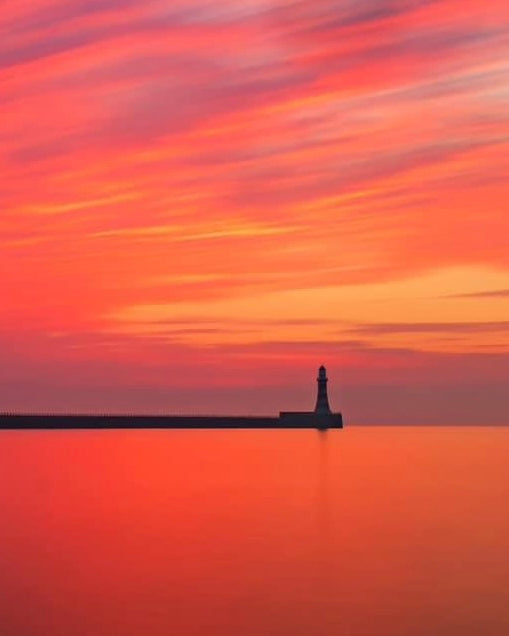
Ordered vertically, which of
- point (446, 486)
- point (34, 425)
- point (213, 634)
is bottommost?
point (213, 634)

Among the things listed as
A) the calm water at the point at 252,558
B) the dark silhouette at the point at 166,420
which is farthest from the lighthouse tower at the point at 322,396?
the calm water at the point at 252,558

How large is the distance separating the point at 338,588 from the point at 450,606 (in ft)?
8.56

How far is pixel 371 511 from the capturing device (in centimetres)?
3953

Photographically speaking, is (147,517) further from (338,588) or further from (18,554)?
(338,588)

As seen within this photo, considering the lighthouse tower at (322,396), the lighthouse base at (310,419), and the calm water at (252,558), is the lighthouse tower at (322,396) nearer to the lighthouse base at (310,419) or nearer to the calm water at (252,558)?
the lighthouse base at (310,419)

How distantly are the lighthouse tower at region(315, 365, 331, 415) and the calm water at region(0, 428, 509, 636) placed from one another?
52026 mm

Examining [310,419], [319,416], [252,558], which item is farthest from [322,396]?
[252,558]

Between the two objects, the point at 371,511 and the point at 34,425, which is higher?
the point at 34,425

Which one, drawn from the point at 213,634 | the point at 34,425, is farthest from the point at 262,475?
the point at 34,425

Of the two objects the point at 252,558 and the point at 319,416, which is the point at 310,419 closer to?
the point at 319,416

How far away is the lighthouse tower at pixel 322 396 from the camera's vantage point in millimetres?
105650

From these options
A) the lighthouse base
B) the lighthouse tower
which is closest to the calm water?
the lighthouse tower

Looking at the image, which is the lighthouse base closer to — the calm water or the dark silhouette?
the dark silhouette

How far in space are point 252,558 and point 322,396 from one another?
86.8 meters
